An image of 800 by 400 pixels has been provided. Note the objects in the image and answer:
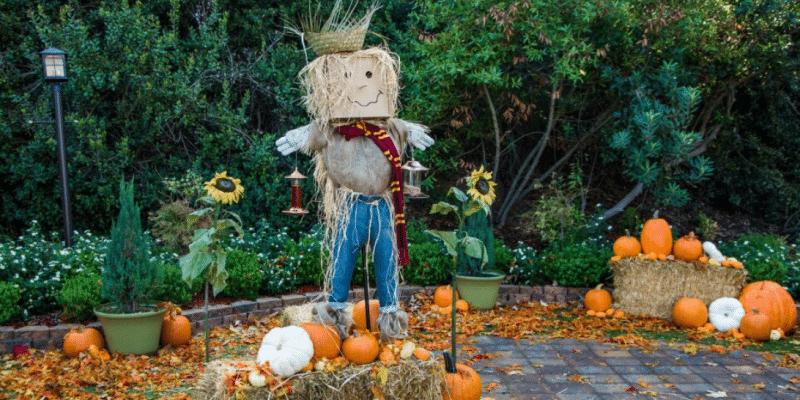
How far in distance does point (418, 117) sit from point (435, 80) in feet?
1.73

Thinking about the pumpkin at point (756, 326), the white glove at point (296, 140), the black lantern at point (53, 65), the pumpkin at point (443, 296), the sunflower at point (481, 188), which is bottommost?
the pumpkin at point (756, 326)

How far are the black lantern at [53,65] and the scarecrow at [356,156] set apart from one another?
3207mm

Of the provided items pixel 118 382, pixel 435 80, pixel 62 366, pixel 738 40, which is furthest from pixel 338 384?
pixel 738 40

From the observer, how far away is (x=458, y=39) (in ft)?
22.4

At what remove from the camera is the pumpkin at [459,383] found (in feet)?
11.4

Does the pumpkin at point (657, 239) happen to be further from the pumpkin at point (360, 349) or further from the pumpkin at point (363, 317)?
the pumpkin at point (360, 349)

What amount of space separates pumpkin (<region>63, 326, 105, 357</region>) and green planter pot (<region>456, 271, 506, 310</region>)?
3213mm

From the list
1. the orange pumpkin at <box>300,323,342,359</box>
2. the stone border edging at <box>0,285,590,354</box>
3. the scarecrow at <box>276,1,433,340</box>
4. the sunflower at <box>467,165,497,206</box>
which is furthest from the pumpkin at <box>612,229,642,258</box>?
the orange pumpkin at <box>300,323,342,359</box>

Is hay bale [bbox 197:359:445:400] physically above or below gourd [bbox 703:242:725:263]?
below

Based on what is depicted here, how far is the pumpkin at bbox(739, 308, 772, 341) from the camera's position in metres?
5.40

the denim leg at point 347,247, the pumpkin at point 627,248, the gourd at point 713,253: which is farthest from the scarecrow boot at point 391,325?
the gourd at point 713,253

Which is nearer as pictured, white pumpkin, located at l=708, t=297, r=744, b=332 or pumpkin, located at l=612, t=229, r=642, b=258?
white pumpkin, located at l=708, t=297, r=744, b=332

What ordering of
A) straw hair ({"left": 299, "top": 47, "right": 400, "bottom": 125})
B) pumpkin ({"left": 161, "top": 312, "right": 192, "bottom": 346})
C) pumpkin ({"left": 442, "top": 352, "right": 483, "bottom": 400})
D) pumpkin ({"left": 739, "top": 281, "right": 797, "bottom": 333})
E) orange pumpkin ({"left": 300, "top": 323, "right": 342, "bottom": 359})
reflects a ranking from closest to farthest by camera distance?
orange pumpkin ({"left": 300, "top": 323, "right": 342, "bottom": 359}) → pumpkin ({"left": 442, "top": 352, "right": 483, "bottom": 400}) → straw hair ({"left": 299, "top": 47, "right": 400, "bottom": 125}) → pumpkin ({"left": 161, "top": 312, "right": 192, "bottom": 346}) → pumpkin ({"left": 739, "top": 281, "right": 797, "bottom": 333})

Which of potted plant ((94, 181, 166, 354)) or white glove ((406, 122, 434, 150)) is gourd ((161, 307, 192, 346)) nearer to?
potted plant ((94, 181, 166, 354))
